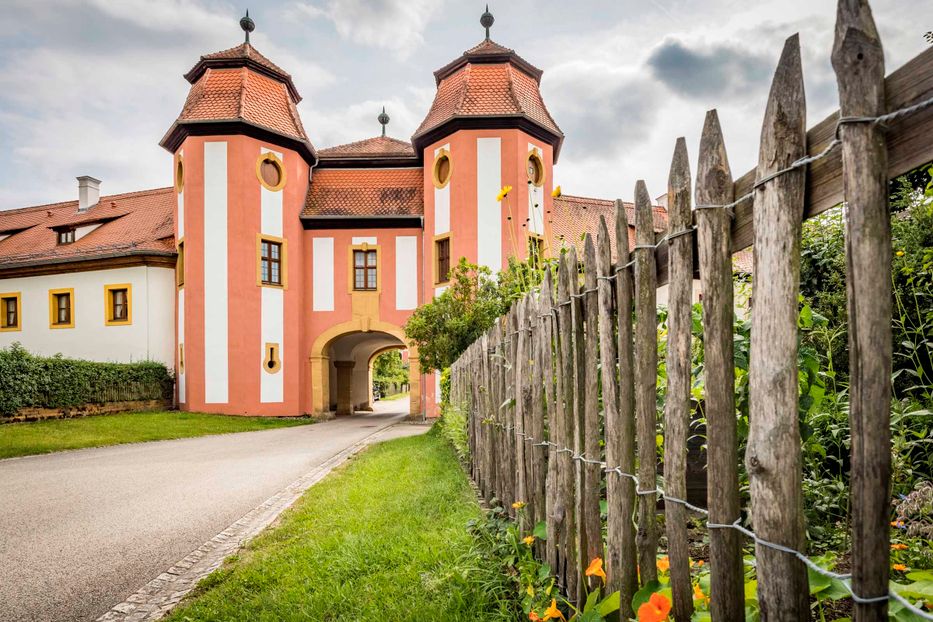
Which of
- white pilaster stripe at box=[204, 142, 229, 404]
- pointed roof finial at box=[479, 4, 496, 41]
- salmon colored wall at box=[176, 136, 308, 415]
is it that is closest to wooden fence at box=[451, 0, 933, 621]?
salmon colored wall at box=[176, 136, 308, 415]

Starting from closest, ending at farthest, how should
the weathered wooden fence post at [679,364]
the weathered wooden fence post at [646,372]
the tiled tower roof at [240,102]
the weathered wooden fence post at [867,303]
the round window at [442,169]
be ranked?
the weathered wooden fence post at [867,303] → the weathered wooden fence post at [679,364] → the weathered wooden fence post at [646,372] → the tiled tower roof at [240,102] → the round window at [442,169]

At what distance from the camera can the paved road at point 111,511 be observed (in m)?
3.68

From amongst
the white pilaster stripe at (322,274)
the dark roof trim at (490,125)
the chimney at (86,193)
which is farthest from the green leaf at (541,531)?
the chimney at (86,193)

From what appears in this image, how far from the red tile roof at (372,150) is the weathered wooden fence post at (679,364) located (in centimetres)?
2050

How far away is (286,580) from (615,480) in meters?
2.36

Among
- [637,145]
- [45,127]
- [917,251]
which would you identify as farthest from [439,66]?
[917,251]

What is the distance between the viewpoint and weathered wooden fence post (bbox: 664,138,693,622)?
1.44 meters

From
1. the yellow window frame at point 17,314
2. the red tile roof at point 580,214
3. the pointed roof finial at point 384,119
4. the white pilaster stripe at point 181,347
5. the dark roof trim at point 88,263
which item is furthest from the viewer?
the pointed roof finial at point 384,119

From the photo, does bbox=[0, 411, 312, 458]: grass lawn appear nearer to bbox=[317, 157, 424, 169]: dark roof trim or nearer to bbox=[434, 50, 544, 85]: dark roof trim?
bbox=[317, 157, 424, 169]: dark roof trim

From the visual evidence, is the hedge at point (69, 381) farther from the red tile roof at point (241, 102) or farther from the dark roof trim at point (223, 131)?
the red tile roof at point (241, 102)

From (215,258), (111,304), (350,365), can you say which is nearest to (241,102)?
(215,258)

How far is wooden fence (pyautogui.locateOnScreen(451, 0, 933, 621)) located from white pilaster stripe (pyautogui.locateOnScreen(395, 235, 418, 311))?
705 inches

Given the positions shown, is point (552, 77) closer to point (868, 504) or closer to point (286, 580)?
point (286, 580)

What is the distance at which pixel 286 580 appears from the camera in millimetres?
3338
